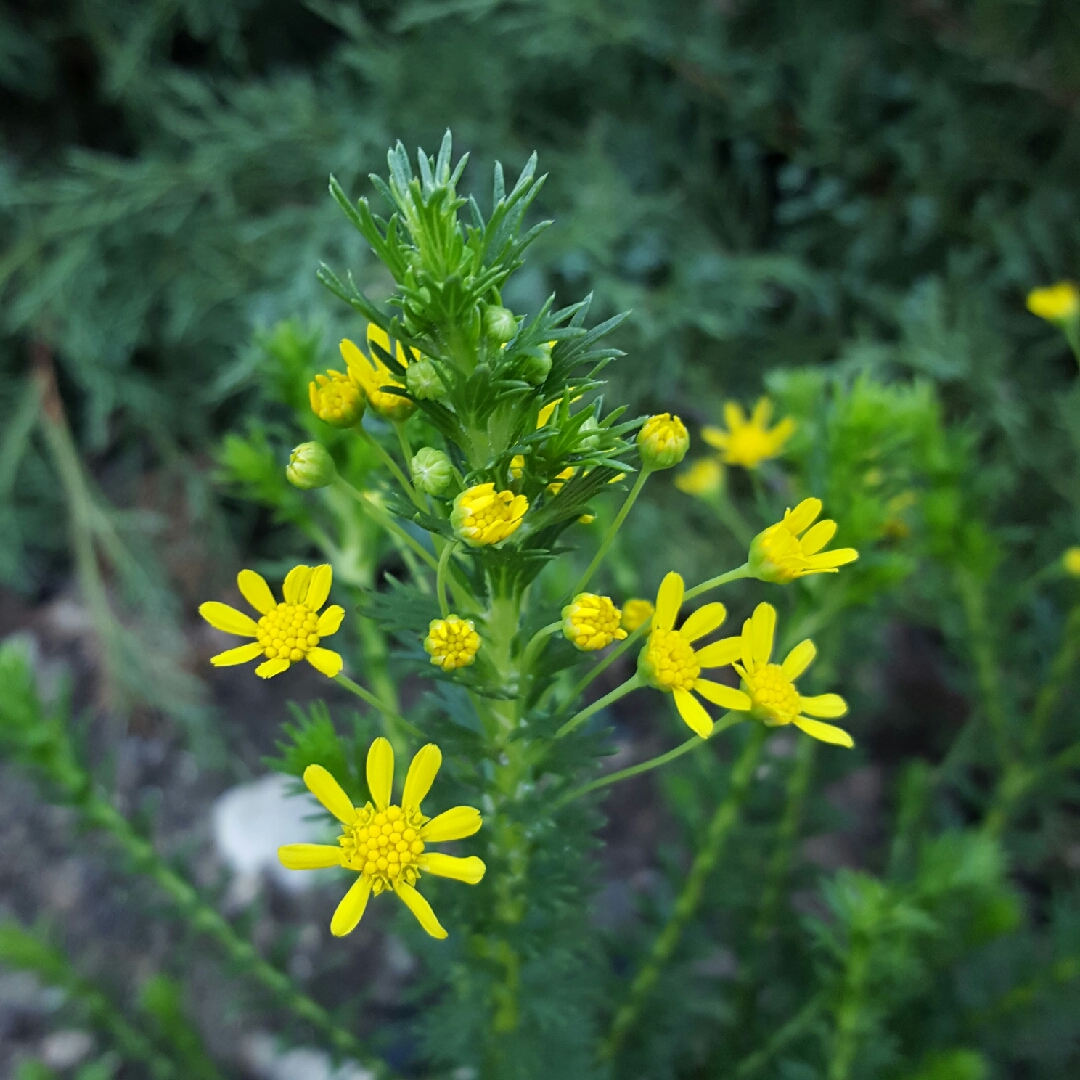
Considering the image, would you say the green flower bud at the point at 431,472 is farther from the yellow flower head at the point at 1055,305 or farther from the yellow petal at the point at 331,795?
the yellow flower head at the point at 1055,305

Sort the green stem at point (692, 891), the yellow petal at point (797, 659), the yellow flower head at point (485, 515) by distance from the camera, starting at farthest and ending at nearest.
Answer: the green stem at point (692, 891)
the yellow petal at point (797, 659)
the yellow flower head at point (485, 515)

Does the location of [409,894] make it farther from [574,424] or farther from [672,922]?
[672,922]

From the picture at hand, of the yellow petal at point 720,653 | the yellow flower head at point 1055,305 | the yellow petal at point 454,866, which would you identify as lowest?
the yellow petal at point 454,866

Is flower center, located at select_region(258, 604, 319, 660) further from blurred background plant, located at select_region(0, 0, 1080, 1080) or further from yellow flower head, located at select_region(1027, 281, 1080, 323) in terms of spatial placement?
yellow flower head, located at select_region(1027, 281, 1080, 323)

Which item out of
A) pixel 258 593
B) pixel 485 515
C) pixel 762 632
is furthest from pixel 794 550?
pixel 258 593

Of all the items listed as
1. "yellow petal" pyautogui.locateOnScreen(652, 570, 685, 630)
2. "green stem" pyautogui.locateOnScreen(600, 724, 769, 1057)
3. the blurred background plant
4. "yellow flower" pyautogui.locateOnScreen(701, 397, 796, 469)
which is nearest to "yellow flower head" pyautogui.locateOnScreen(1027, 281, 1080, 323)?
the blurred background plant

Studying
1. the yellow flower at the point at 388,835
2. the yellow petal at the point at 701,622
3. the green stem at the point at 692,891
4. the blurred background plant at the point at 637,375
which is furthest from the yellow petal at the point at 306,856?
the blurred background plant at the point at 637,375
